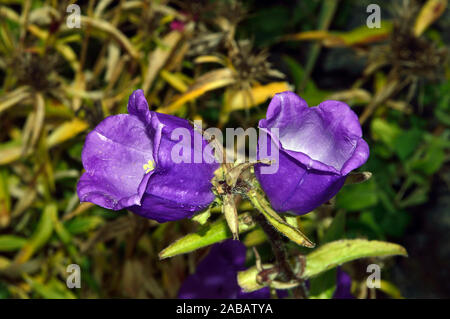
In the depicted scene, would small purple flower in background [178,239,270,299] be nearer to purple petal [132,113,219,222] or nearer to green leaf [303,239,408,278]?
green leaf [303,239,408,278]

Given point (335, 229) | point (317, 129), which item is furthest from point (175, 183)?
point (335, 229)

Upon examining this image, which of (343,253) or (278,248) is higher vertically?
(278,248)

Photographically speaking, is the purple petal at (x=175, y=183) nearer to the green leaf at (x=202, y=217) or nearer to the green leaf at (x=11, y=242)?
the green leaf at (x=202, y=217)

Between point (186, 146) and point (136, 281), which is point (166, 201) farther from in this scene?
point (136, 281)

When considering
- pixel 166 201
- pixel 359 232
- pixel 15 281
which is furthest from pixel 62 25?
pixel 359 232

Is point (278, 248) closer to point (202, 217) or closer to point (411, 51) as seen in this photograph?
point (202, 217)

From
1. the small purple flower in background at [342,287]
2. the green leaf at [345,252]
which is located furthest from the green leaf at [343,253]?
the small purple flower in background at [342,287]
